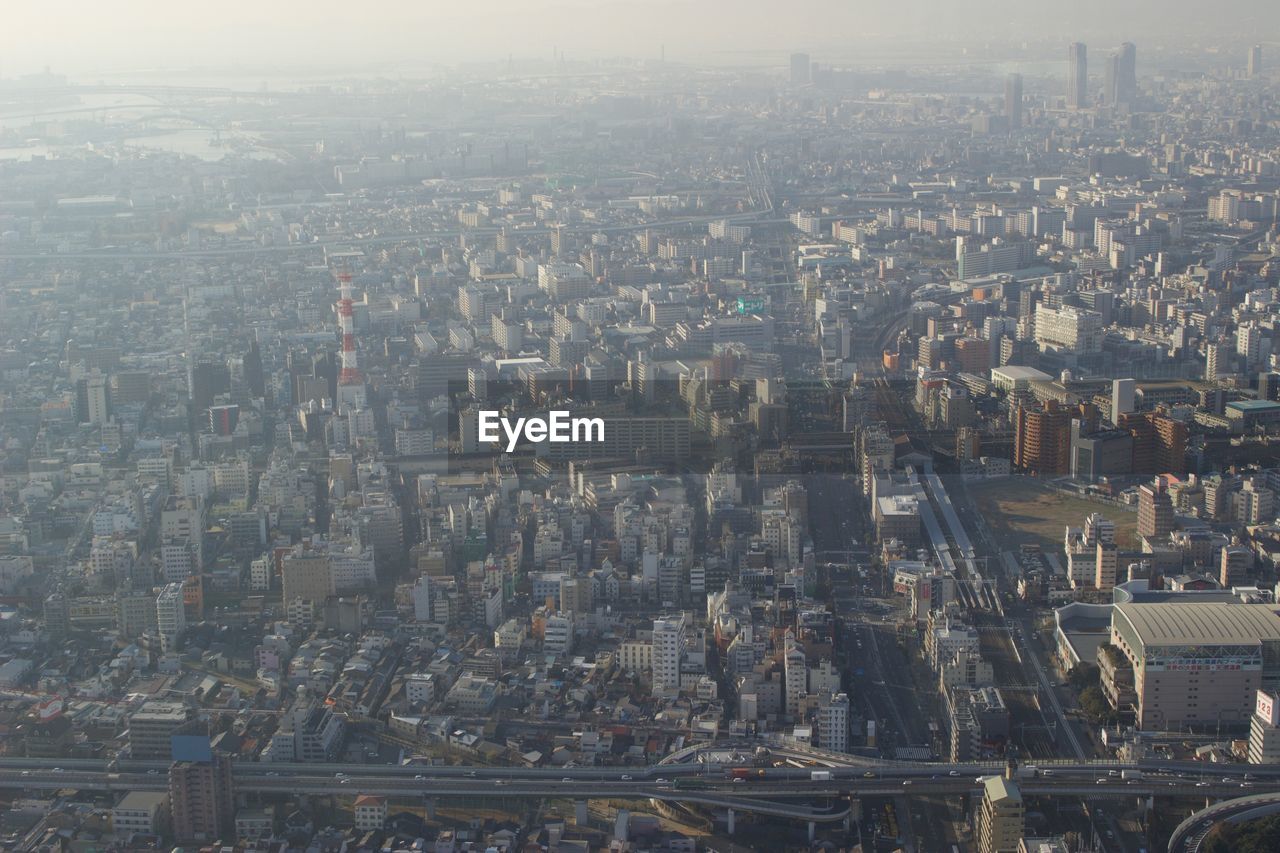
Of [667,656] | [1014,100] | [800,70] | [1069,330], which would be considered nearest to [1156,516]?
[667,656]

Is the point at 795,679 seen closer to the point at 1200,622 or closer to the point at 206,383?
the point at 1200,622

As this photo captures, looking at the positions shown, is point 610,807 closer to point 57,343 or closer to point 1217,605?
point 1217,605

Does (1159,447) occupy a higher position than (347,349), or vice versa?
(347,349)

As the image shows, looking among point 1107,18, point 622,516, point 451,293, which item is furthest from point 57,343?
point 1107,18

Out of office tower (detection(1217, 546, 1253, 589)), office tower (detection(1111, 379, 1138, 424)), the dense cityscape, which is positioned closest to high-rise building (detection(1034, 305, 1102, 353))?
the dense cityscape

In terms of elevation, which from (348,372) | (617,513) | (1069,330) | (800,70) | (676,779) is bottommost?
(676,779)

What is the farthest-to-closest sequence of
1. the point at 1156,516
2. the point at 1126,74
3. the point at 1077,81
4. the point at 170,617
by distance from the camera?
the point at 1077,81 < the point at 1126,74 < the point at 1156,516 < the point at 170,617

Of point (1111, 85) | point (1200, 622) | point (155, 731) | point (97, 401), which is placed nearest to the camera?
point (155, 731)

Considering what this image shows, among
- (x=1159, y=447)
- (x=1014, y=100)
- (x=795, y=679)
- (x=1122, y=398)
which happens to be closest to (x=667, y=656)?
(x=795, y=679)

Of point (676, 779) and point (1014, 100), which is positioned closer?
point (676, 779)
